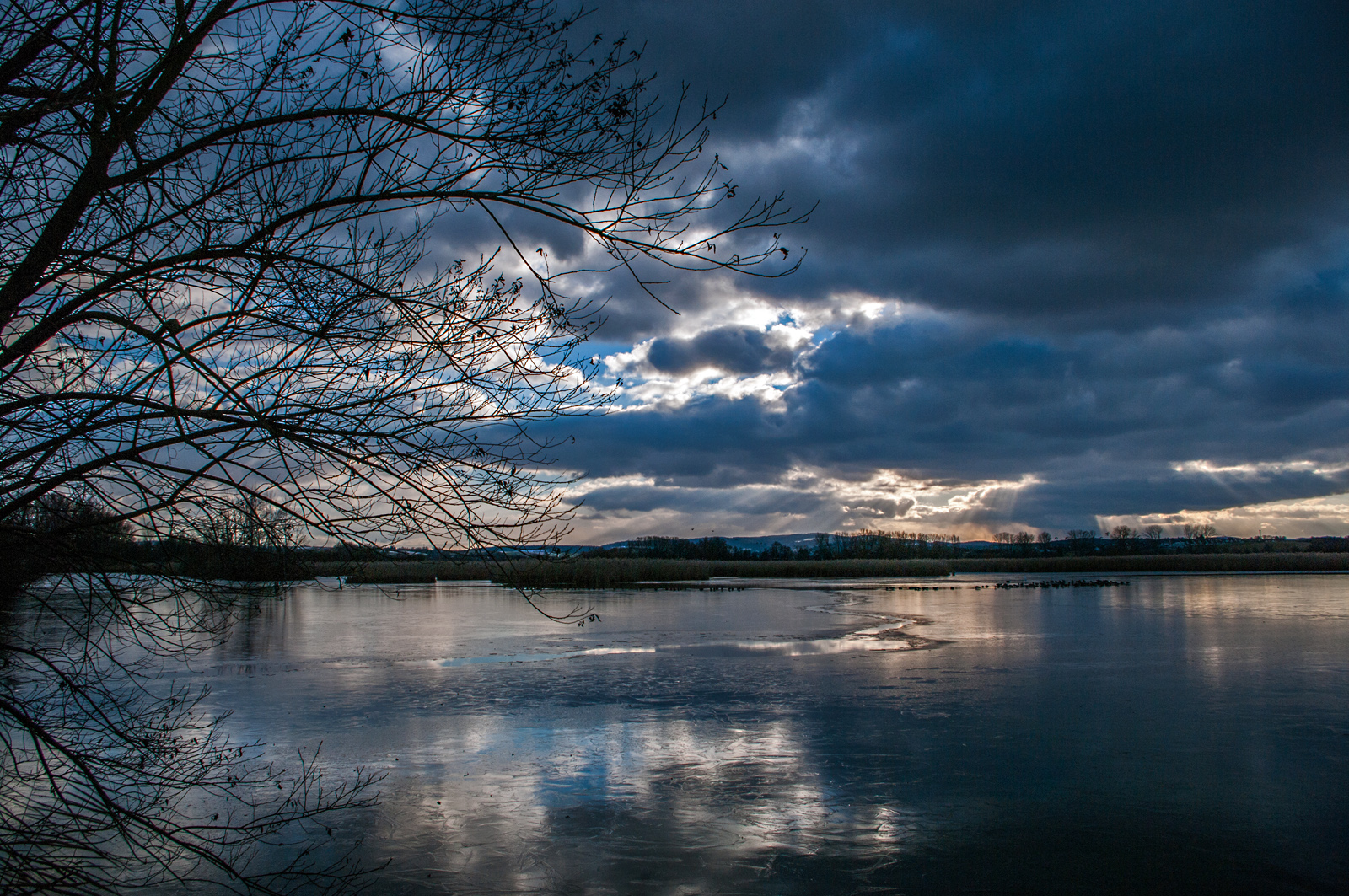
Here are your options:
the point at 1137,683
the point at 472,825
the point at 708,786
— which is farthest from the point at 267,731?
the point at 1137,683

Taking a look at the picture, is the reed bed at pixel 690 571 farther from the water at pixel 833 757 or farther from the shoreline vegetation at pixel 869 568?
the water at pixel 833 757

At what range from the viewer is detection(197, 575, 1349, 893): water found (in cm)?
447

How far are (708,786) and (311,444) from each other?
3872mm

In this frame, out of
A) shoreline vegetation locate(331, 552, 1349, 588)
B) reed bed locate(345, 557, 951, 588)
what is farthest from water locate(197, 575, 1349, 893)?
shoreline vegetation locate(331, 552, 1349, 588)

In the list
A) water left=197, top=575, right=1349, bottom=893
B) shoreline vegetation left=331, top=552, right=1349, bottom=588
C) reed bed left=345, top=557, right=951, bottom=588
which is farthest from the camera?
shoreline vegetation left=331, top=552, right=1349, bottom=588

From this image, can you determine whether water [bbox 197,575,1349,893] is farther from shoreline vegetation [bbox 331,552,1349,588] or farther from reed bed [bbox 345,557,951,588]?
shoreline vegetation [bbox 331,552,1349,588]

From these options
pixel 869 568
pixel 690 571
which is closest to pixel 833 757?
pixel 690 571

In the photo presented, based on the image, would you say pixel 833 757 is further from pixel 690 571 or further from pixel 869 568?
pixel 869 568

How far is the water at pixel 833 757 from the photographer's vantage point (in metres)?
4.47

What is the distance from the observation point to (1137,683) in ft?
31.3

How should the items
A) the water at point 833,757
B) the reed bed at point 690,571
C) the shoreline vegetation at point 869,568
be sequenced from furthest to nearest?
the shoreline vegetation at point 869,568 → the reed bed at point 690,571 → the water at point 833,757

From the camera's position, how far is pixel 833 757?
649 centimetres

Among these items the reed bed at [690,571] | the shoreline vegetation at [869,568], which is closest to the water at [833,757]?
A: the reed bed at [690,571]

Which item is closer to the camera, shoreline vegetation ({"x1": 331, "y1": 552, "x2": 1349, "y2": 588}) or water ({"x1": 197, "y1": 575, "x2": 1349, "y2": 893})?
water ({"x1": 197, "y1": 575, "x2": 1349, "y2": 893})
